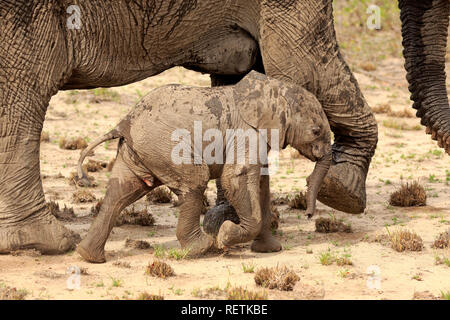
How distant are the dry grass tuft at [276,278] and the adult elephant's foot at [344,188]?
1.61 meters

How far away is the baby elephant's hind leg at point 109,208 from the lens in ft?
20.8

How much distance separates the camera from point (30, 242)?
257 inches

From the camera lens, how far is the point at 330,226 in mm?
7559

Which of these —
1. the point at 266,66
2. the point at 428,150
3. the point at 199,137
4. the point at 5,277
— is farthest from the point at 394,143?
the point at 5,277

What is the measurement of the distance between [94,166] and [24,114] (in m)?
4.13

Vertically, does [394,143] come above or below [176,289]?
above

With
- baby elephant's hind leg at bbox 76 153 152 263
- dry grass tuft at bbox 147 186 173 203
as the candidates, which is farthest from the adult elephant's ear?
dry grass tuft at bbox 147 186 173 203

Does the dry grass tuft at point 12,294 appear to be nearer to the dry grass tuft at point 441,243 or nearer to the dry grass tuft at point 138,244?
the dry grass tuft at point 138,244

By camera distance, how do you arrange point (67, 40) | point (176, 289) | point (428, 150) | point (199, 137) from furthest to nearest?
point (428, 150), point (67, 40), point (199, 137), point (176, 289)

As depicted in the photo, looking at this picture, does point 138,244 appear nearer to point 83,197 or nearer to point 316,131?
point 316,131

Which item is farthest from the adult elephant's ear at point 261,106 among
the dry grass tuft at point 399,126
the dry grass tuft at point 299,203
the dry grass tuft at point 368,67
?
the dry grass tuft at point 368,67

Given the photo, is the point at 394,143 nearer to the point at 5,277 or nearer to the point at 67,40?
the point at 67,40

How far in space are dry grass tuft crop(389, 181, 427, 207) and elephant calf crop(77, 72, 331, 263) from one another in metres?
2.45

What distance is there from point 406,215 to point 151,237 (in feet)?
8.71
